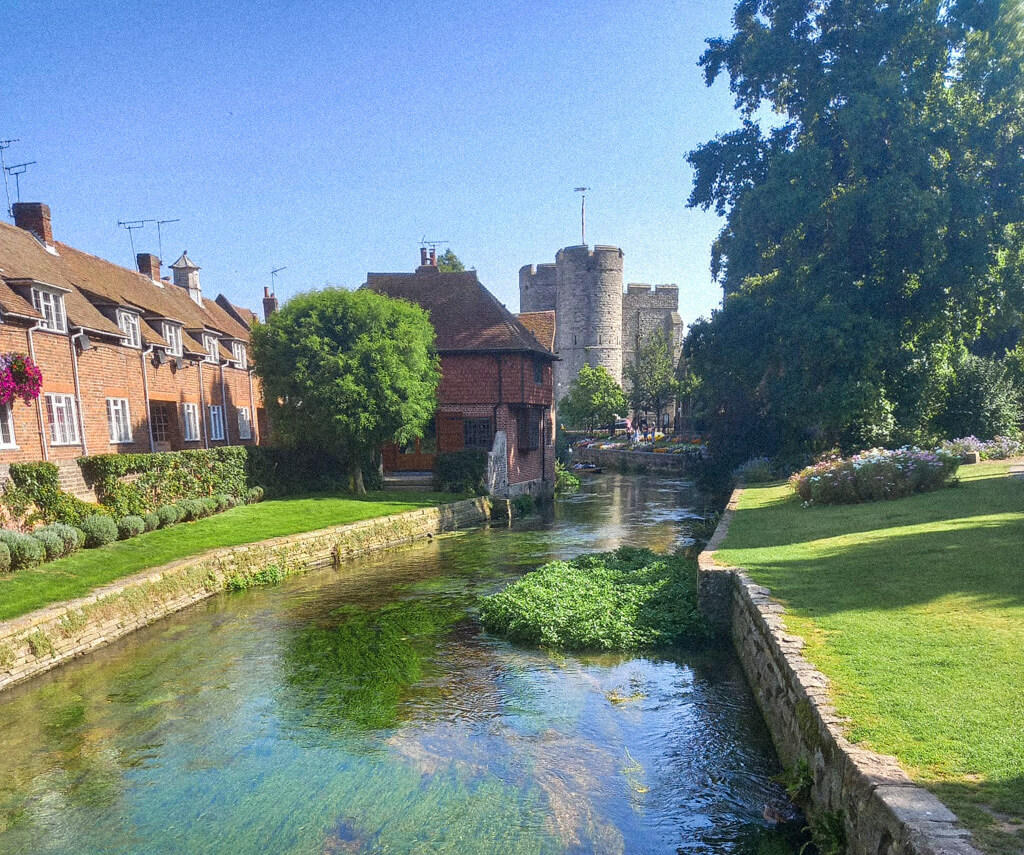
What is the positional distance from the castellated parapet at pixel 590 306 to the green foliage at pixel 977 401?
41.5 metres

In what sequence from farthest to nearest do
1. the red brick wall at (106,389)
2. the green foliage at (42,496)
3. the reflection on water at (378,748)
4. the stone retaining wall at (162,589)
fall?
1. the red brick wall at (106,389)
2. the green foliage at (42,496)
3. the stone retaining wall at (162,589)
4. the reflection on water at (378,748)

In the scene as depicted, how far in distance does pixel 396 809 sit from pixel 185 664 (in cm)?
569

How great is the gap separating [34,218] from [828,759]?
28.3m

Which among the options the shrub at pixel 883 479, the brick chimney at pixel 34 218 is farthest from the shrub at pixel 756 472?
the brick chimney at pixel 34 218

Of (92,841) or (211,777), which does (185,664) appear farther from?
(92,841)

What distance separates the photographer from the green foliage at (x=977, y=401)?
24453mm

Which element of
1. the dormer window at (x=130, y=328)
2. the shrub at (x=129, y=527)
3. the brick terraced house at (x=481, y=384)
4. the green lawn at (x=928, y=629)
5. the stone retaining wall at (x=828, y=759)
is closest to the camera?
the stone retaining wall at (x=828, y=759)

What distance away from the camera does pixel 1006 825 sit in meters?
3.60

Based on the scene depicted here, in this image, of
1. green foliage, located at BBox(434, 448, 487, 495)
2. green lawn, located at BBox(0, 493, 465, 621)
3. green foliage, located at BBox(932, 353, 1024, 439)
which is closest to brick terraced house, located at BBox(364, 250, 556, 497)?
green foliage, located at BBox(434, 448, 487, 495)

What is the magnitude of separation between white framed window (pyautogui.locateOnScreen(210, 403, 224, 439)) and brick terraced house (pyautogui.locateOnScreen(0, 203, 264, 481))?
5cm

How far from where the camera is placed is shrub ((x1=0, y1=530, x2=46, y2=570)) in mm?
12109

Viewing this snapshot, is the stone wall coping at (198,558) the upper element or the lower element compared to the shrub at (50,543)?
lower

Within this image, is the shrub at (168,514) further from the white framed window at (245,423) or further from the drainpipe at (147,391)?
the white framed window at (245,423)

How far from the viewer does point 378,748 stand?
24.6ft
